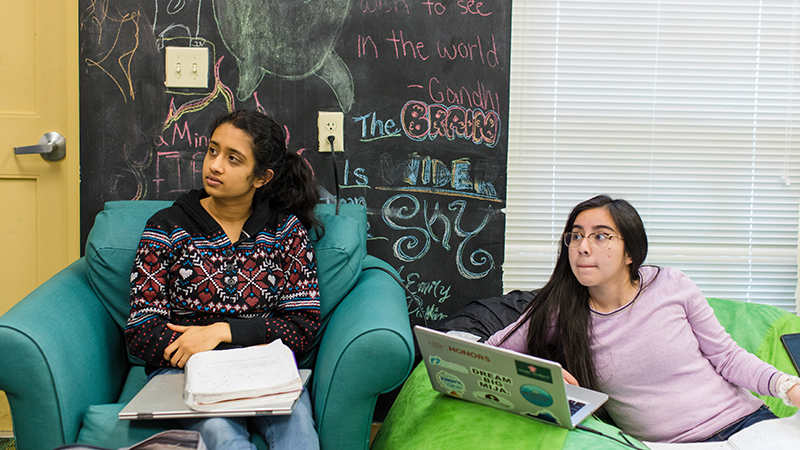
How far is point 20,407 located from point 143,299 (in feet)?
1.08

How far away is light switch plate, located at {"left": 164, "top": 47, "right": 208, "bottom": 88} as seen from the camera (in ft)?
6.32

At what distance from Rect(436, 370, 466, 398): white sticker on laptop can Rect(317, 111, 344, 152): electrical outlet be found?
1078 millimetres

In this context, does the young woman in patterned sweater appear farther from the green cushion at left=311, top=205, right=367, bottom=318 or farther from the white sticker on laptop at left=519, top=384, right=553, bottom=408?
the white sticker on laptop at left=519, top=384, right=553, bottom=408

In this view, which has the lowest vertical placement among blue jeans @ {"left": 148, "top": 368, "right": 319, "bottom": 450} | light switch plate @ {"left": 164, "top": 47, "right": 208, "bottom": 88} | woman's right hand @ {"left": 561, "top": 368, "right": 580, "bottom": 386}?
blue jeans @ {"left": 148, "top": 368, "right": 319, "bottom": 450}

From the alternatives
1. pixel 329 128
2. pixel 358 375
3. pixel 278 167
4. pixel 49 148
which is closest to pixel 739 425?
pixel 358 375

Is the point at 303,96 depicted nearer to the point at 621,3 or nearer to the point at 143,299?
the point at 143,299

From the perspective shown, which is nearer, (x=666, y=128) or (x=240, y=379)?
(x=240, y=379)

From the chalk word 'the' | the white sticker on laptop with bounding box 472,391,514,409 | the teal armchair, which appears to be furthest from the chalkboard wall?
the white sticker on laptop with bounding box 472,391,514,409

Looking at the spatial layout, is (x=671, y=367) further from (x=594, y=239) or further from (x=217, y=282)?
(x=217, y=282)

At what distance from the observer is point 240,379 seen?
1.11 meters

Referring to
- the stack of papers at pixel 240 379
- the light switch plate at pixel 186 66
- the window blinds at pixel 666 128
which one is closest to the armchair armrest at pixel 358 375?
the stack of papers at pixel 240 379

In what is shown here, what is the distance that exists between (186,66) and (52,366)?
1215 millimetres

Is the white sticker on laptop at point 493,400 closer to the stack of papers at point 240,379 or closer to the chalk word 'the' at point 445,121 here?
the stack of papers at point 240,379

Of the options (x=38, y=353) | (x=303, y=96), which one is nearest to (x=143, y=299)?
(x=38, y=353)
